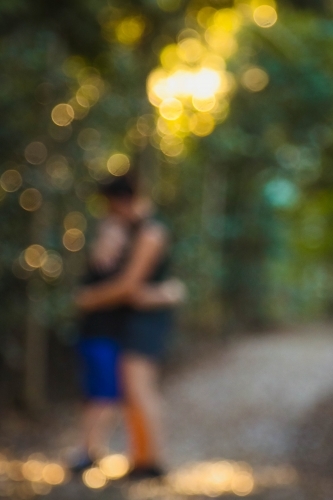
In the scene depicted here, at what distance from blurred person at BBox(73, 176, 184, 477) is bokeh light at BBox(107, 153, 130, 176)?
3.21 metres

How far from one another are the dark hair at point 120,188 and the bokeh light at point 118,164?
10.1 feet

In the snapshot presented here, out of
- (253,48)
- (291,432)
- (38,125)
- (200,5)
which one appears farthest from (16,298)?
(253,48)

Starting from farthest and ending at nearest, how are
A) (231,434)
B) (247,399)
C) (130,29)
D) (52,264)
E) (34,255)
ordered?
(247,399) → (130,29) → (52,264) → (34,255) → (231,434)

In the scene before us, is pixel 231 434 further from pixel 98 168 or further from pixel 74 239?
pixel 98 168

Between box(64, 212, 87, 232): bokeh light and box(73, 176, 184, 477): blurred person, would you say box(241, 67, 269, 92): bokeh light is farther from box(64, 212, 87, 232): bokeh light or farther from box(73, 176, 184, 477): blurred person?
box(73, 176, 184, 477): blurred person

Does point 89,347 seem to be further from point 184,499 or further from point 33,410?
point 33,410

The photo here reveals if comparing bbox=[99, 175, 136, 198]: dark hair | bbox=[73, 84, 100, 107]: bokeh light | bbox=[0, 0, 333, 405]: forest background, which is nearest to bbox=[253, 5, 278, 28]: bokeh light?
bbox=[0, 0, 333, 405]: forest background

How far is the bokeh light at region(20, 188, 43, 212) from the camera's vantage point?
6.40 m

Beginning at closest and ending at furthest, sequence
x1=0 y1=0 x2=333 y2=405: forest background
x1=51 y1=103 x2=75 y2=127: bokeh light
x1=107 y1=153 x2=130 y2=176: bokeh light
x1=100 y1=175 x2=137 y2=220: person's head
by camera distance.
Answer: x1=100 y1=175 x2=137 y2=220: person's head
x1=0 y1=0 x2=333 y2=405: forest background
x1=51 y1=103 x2=75 y2=127: bokeh light
x1=107 y1=153 x2=130 y2=176: bokeh light

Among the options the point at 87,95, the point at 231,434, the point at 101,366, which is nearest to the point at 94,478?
the point at 101,366

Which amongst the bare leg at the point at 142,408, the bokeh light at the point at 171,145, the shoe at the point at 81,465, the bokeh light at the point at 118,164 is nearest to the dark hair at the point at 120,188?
the bare leg at the point at 142,408

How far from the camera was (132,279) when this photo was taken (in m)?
4.20

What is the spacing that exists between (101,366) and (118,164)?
3851mm

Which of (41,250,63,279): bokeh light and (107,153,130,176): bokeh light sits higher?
(107,153,130,176): bokeh light
